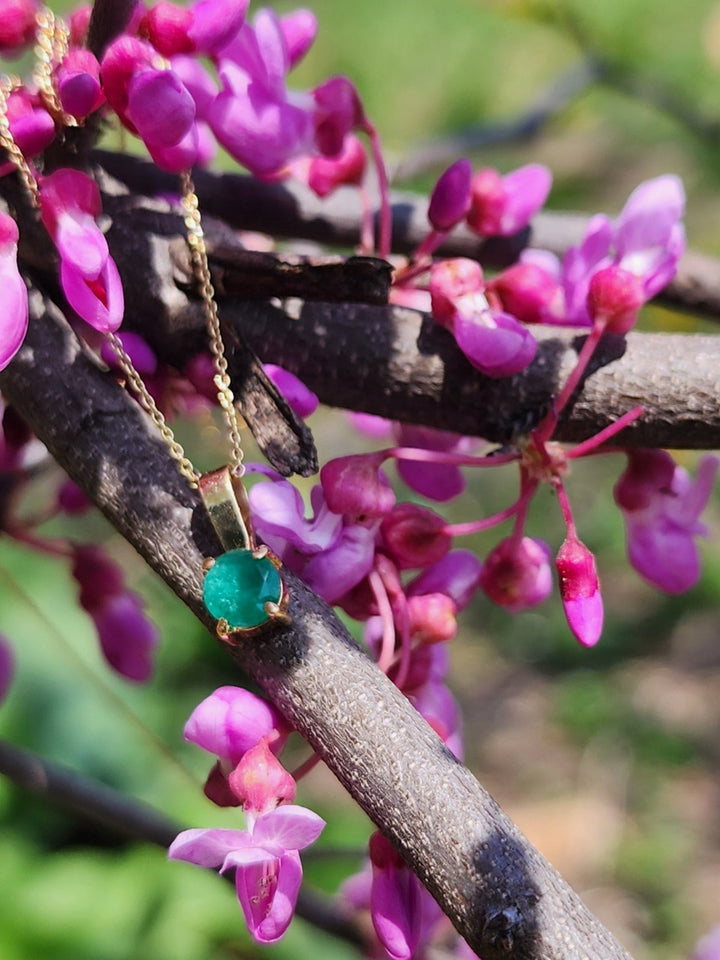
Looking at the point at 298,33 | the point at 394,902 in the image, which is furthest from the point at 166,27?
the point at 394,902

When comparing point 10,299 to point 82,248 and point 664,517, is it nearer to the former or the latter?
point 82,248

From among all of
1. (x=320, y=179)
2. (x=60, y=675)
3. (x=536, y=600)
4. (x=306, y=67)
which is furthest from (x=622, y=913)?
(x=306, y=67)

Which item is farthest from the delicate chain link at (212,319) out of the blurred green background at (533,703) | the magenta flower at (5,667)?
the magenta flower at (5,667)

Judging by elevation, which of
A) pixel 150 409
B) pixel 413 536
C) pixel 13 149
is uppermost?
pixel 13 149

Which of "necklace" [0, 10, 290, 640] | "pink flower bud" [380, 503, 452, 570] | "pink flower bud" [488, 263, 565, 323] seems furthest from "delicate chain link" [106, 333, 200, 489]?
"pink flower bud" [488, 263, 565, 323]

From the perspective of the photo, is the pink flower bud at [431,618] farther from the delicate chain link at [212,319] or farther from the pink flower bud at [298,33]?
the pink flower bud at [298,33]

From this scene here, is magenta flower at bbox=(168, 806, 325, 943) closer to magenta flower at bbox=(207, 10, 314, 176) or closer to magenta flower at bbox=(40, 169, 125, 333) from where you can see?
magenta flower at bbox=(40, 169, 125, 333)
